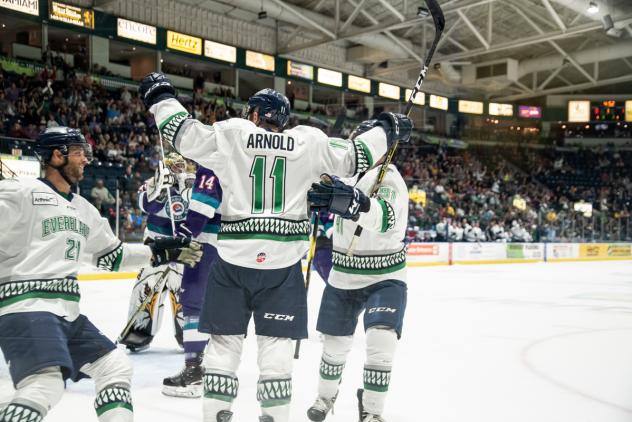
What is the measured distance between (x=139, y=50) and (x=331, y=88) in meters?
1.55

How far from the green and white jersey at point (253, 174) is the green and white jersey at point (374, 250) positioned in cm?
57

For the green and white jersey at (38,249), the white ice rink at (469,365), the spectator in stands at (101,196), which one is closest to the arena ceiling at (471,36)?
the spectator in stands at (101,196)

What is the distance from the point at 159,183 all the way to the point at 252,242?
1.77m

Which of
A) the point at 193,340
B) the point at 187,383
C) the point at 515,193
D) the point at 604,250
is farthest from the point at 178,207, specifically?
the point at 515,193

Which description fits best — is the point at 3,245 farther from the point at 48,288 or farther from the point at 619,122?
the point at 619,122

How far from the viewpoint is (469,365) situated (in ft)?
12.6

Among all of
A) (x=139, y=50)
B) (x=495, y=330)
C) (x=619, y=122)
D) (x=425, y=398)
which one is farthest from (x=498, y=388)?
Result: (x=619, y=122)

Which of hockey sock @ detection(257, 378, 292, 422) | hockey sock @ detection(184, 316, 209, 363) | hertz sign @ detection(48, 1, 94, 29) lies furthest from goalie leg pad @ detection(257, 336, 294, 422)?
hertz sign @ detection(48, 1, 94, 29)

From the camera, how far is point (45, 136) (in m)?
2.03

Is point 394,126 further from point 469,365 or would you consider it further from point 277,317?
point 469,365

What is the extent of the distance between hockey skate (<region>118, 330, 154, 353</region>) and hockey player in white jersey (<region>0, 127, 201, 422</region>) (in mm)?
1874

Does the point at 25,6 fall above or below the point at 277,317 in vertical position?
above

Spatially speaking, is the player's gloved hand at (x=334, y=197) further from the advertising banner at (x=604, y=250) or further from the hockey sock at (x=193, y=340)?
the advertising banner at (x=604, y=250)

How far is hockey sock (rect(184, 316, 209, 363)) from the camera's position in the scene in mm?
3127
